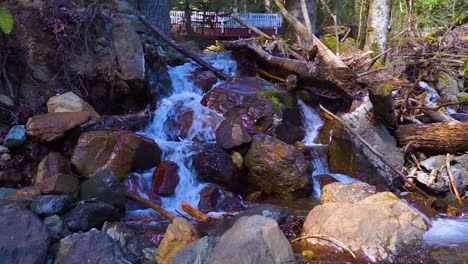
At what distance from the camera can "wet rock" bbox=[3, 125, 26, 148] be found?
21.0ft

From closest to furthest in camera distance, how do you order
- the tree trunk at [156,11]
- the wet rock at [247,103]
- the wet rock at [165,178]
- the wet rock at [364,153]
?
the wet rock at [165,178] < the wet rock at [364,153] < the wet rock at [247,103] < the tree trunk at [156,11]

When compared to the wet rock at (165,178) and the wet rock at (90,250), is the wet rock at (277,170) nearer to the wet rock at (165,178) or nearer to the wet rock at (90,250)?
the wet rock at (165,178)

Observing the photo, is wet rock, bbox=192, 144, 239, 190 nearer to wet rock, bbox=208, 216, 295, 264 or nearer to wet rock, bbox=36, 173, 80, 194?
wet rock, bbox=36, 173, 80, 194

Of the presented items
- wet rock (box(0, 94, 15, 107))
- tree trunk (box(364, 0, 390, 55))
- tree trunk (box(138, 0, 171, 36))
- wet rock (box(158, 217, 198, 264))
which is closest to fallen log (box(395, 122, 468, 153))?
tree trunk (box(364, 0, 390, 55))

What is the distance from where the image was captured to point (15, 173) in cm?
643

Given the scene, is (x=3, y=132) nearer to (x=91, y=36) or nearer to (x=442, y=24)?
(x=91, y=36)

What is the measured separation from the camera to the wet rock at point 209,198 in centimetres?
625

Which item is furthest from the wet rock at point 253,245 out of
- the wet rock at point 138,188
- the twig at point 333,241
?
the wet rock at point 138,188

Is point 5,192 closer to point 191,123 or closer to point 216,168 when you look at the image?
point 216,168

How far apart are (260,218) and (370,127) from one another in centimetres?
445

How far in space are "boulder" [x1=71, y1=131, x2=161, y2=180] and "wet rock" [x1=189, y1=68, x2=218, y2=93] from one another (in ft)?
10.2

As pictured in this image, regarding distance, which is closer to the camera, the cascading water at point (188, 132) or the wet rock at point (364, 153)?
the cascading water at point (188, 132)

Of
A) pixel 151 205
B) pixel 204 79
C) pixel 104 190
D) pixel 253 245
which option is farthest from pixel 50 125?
pixel 204 79

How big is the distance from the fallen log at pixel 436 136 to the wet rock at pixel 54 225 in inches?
222
